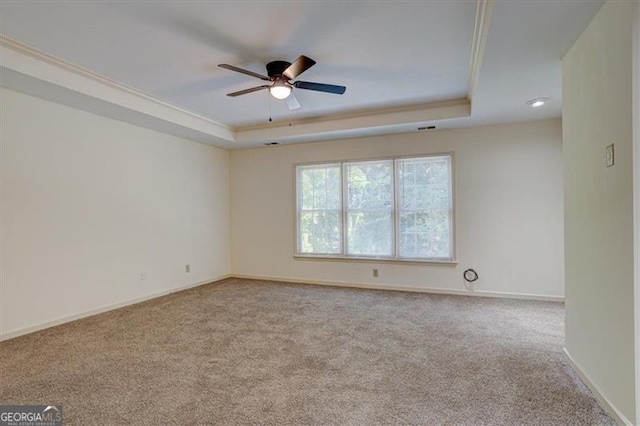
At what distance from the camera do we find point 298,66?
278 centimetres

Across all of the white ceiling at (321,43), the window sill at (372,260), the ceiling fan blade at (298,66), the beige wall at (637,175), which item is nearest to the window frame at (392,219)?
the window sill at (372,260)

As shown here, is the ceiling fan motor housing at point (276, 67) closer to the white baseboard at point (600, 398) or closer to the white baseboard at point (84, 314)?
the white baseboard at point (600, 398)

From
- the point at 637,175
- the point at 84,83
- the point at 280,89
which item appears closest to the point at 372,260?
the point at 280,89

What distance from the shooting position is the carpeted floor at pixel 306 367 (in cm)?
203

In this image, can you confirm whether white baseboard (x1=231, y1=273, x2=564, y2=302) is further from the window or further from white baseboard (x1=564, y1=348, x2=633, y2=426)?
white baseboard (x1=564, y1=348, x2=633, y2=426)

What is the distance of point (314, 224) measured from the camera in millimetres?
5816

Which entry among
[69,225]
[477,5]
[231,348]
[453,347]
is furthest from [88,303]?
[477,5]

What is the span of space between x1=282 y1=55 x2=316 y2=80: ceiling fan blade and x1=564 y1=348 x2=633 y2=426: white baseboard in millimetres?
3035

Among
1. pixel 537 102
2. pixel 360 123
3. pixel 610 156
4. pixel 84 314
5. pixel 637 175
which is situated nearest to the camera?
pixel 637 175

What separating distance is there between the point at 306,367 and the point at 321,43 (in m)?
2.69

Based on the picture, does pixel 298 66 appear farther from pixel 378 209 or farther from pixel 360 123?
pixel 378 209

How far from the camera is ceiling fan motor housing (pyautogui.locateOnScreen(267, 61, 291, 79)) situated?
307cm

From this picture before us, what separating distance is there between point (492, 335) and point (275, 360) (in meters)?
2.12

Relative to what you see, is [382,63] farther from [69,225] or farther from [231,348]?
[69,225]
